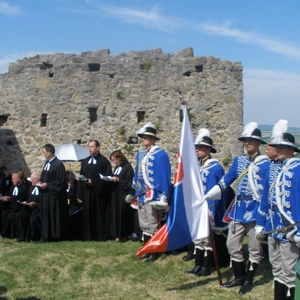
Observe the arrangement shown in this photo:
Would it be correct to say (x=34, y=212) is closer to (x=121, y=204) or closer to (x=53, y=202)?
(x=53, y=202)

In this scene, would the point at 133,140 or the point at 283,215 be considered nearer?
the point at 283,215

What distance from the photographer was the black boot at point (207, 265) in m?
6.28

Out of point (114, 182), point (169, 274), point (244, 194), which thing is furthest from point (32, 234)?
point (244, 194)

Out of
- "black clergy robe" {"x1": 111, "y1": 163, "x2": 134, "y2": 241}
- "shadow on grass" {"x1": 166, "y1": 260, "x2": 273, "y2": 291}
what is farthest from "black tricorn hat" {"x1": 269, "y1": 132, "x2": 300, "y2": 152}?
"black clergy robe" {"x1": 111, "y1": 163, "x2": 134, "y2": 241}

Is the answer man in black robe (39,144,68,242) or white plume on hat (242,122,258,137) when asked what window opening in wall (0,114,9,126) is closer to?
man in black robe (39,144,68,242)

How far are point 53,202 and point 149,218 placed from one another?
2.04m

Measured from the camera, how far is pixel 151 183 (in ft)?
22.3

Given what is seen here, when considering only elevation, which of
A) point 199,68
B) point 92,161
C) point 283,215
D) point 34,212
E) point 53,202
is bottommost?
point 34,212

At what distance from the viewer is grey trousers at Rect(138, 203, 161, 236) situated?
277 inches

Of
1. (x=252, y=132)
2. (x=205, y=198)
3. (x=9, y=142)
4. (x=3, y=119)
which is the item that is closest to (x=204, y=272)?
(x=205, y=198)

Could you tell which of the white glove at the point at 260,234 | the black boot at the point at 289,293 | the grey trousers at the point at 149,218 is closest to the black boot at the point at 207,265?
the grey trousers at the point at 149,218

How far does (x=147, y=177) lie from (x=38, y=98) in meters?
5.77

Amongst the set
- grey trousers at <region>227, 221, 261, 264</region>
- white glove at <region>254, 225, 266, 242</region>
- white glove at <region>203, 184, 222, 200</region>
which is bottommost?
grey trousers at <region>227, 221, 261, 264</region>

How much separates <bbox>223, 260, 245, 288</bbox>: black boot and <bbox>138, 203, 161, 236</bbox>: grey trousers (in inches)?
61.8
